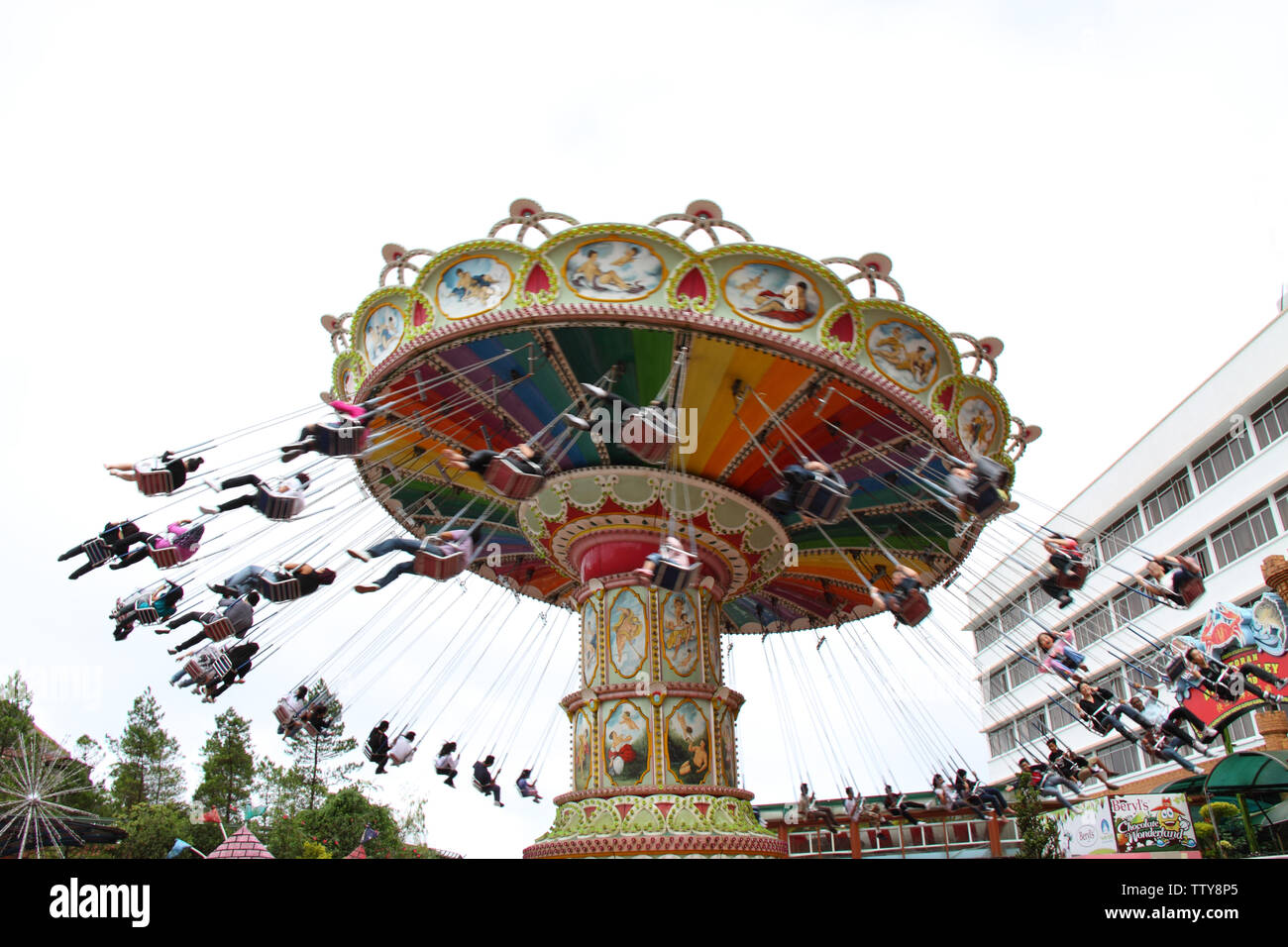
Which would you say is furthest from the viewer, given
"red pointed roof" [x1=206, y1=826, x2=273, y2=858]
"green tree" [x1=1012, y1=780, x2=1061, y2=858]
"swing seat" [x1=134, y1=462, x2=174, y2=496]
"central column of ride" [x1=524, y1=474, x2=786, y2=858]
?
"green tree" [x1=1012, y1=780, x2=1061, y2=858]

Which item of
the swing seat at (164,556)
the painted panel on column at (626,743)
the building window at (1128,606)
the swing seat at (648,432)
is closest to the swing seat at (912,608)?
the swing seat at (648,432)

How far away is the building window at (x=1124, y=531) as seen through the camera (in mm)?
29578

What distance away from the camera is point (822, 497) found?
817cm

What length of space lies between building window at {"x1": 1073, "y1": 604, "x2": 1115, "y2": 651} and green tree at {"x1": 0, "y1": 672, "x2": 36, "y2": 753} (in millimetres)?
34874

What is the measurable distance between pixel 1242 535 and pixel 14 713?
3738 centimetres

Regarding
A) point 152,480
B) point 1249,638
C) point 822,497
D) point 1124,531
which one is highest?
point 1124,531

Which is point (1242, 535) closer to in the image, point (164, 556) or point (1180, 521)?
point (1180, 521)

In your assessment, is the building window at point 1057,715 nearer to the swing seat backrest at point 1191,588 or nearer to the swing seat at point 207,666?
the swing seat backrest at point 1191,588

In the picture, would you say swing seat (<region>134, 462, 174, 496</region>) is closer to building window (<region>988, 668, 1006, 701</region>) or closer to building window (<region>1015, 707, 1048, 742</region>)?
building window (<region>1015, 707, 1048, 742</region>)

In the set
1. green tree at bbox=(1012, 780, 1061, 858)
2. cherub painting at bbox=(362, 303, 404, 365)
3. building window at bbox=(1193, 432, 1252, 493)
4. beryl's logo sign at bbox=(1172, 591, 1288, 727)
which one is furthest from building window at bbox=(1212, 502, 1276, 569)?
cherub painting at bbox=(362, 303, 404, 365)

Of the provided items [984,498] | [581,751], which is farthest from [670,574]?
[581,751]

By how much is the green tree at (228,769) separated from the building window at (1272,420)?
3969cm

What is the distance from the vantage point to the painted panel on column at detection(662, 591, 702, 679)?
10.9 metres
